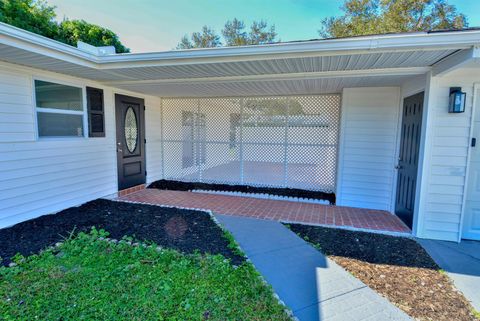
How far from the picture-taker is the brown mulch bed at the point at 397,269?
7.25 ft

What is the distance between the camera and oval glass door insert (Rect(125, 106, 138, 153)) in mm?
5859

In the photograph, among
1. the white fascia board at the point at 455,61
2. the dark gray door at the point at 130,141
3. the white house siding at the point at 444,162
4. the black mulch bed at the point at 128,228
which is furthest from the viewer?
the dark gray door at the point at 130,141

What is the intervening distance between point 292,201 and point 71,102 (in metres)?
4.65

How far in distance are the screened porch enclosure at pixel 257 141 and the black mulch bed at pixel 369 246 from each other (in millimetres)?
2126

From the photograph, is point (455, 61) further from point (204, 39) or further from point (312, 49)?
point (204, 39)

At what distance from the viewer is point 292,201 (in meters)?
5.54

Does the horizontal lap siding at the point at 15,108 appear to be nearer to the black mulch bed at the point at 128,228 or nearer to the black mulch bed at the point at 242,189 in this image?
the black mulch bed at the point at 128,228

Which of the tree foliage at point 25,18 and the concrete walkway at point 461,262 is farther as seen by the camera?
the tree foliage at point 25,18

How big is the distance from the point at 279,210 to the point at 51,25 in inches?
584

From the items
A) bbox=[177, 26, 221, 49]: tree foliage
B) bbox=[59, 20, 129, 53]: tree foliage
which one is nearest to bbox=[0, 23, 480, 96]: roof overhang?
bbox=[59, 20, 129, 53]: tree foliage

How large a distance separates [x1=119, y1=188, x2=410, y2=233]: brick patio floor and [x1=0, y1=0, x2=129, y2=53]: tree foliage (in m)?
10.8

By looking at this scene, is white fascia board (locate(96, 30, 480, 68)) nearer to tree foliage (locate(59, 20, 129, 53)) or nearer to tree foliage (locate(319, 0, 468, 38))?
tree foliage (locate(59, 20, 129, 53))

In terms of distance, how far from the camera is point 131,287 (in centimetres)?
239

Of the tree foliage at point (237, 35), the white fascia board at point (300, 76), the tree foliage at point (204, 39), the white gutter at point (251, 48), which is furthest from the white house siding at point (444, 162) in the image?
the tree foliage at point (204, 39)
